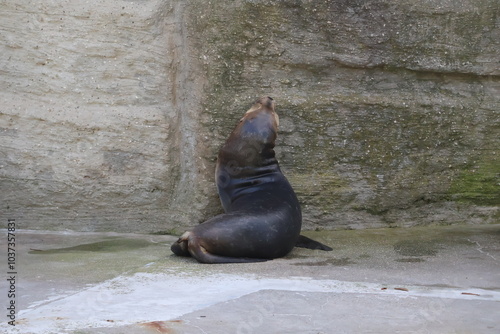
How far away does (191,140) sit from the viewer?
573 centimetres

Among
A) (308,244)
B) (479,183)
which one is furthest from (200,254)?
(479,183)

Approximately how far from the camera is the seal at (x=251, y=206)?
4594 mm

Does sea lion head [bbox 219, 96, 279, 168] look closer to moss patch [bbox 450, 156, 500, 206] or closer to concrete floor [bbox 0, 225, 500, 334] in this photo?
concrete floor [bbox 0, 225, 500, 334]

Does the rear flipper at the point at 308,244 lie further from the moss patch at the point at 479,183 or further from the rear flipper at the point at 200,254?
the moss patch at the point at 479,183

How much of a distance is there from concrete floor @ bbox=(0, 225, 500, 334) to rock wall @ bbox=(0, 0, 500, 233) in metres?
0.42

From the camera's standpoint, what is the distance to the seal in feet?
15.1

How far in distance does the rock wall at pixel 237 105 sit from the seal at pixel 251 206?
215mm

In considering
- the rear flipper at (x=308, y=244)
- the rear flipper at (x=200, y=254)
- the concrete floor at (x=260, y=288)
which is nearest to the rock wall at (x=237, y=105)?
the concrete floor at (x=260, y=288)

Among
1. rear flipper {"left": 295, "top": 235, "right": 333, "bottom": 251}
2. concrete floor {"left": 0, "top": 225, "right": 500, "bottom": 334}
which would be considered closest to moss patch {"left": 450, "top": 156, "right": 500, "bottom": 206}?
concrete floor {"left": 0, "top": 225, "right": 500, "bottom": 334}

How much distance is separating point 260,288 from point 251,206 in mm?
1342

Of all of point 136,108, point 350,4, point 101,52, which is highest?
point 350,4

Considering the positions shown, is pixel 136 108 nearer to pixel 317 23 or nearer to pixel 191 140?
pixel 191 140

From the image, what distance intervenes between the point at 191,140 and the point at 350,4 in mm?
1563

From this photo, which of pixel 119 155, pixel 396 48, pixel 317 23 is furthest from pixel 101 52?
pixel 396 48
